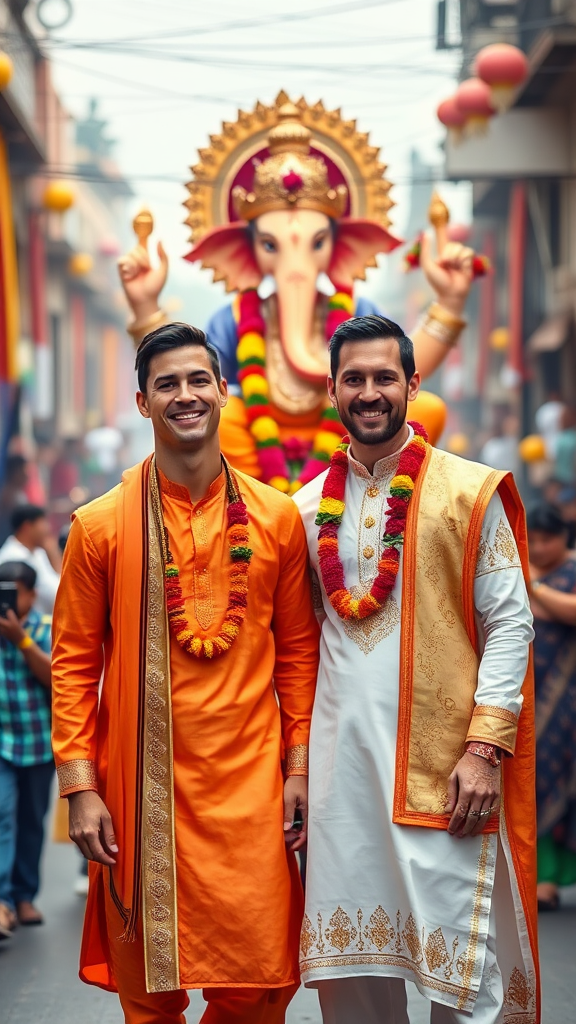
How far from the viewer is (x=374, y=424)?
12.5 ft

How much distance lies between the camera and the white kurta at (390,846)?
3.60 metres

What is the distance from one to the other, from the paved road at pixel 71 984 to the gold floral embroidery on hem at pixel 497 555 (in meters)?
1.76

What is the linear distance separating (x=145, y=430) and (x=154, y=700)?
152ft

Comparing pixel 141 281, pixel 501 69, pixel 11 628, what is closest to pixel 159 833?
pixel 11 628

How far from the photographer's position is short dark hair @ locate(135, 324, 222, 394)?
3773 millimetres

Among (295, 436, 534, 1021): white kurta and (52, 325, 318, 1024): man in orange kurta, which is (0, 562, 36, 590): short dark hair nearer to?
(52, 325, 318, 1024): man in orange kurta

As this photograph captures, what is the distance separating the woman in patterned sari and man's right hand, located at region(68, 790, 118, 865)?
124 inches

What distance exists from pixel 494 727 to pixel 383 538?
54 cm

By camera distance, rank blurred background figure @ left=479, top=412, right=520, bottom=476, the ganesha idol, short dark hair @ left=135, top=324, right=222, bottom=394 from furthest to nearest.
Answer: blurred background figure @ left=479, top=412, right=520, bottom=476 < the ganesha idol < short dark hair @ left=135, top=324, right=222, bottom=394

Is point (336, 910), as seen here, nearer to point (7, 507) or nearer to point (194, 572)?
point (194, 572)

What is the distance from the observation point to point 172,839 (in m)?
3.63

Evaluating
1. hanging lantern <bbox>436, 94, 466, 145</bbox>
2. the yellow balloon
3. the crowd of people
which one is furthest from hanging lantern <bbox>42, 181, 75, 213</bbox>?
the crowd of people

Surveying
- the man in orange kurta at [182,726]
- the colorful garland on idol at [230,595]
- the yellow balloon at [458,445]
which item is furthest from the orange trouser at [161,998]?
the yellow balloon at [458,445]

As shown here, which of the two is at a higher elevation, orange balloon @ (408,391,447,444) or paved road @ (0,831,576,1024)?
orange balloon @ (408,391,447,444)
